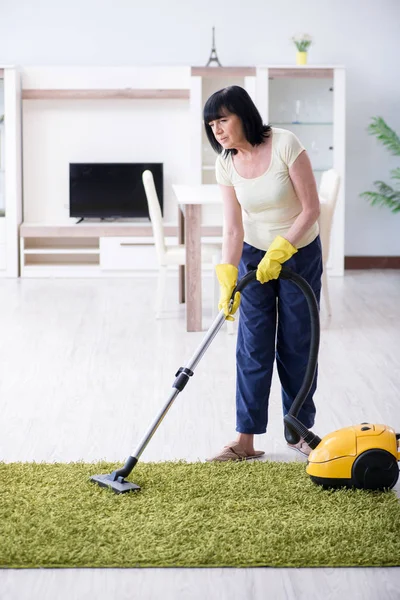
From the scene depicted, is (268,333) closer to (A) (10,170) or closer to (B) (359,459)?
→ (B) (359,459)

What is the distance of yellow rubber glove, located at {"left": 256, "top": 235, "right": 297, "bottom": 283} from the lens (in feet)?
9.02

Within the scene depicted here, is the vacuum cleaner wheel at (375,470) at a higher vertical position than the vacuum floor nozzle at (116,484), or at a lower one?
higher

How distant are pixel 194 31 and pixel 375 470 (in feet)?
17.6

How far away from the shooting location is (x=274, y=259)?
2.76 meters

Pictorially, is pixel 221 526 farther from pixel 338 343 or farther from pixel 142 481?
pixel 338 343

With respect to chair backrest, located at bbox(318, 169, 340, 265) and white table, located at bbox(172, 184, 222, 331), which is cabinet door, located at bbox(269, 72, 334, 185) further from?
white table, located at bbox(172, 184, 222, 331)

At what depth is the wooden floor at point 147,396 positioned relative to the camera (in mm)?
2145

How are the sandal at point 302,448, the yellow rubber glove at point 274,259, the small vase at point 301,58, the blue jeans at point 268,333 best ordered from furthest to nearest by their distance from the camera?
the small vase at point 301,58 < the sandal at point 302,448 < the blue jeans at point 268,333 < the yellow rubber glove at point 274,259

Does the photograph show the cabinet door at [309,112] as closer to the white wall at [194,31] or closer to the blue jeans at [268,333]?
the white wall at [194,31]

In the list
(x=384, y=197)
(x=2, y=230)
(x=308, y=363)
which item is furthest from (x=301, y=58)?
(x=308, y=363)

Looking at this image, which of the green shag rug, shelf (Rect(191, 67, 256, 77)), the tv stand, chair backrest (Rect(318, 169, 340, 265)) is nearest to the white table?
chair backrest (Rect(318, 169, 340, 265))

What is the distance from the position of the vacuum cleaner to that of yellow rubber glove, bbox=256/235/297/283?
0.18 feet

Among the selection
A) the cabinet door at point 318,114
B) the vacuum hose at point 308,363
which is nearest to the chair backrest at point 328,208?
the cabinet door at point 318,114

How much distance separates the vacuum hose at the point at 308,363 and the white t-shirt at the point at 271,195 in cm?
21
